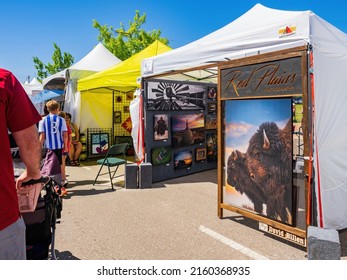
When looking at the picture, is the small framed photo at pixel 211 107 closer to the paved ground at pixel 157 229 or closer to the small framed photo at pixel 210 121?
the small framed photo at pixel 210 121

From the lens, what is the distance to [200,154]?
8.27 metres

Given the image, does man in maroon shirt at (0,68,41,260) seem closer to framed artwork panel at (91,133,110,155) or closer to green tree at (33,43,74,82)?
framed artwork panel at (91,133,110,155)

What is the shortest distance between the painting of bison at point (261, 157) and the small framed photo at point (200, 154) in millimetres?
3559

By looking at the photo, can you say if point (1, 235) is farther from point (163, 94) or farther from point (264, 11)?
point (163, 94)

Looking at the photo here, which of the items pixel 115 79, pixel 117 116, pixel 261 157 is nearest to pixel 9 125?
pixel 261 157

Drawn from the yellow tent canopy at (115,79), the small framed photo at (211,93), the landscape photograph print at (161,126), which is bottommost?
the landscape photograph print at (161,126)

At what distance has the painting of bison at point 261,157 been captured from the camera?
12.2 ft

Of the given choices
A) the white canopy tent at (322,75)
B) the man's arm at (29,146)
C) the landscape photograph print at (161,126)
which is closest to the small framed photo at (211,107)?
the landscape photograph print at (161,126)

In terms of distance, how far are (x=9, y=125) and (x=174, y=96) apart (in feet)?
19.5

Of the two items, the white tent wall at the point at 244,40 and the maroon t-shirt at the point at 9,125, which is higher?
the white tent wall at the point at 244,40

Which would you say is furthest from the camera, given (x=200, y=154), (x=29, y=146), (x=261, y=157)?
(x=200, y=154)

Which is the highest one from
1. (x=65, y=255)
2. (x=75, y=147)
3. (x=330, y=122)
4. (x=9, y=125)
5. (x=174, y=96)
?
(x=174, y=96)

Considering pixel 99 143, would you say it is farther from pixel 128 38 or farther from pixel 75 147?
pixel 128 38

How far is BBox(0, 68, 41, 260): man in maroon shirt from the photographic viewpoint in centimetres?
154
